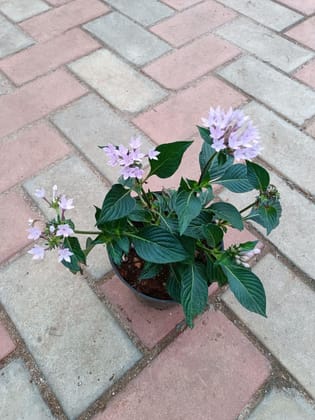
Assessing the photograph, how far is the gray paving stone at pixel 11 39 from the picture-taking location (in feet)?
6.80

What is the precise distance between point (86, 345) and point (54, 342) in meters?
0.10

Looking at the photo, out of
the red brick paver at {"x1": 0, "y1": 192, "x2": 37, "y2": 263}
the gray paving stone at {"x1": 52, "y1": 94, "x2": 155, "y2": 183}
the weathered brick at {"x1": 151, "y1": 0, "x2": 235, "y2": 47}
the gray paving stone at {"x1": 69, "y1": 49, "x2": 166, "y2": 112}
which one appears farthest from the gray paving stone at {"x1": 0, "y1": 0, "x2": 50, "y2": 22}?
the red brick paver at {"x1": 0, "y1": 192, "x2": 37, "y2": 263}

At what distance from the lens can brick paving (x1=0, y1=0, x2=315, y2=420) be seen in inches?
46.1

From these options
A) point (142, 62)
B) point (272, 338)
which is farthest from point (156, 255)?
point (142, 62)

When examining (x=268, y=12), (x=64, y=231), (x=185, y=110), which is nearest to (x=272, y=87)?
(x=185, y=110)

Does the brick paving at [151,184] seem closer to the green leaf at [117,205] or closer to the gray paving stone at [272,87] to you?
the gray paving stone at [272,87]

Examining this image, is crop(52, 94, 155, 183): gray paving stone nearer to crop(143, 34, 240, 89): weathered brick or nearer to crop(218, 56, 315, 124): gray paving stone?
crop(143, 34, 240, 89): weathered brick

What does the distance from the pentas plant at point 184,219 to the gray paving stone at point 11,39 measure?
1.45 m

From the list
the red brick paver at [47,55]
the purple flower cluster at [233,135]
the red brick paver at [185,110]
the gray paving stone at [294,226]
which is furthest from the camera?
the red brick paver at [47,55]

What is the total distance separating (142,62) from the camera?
201cm

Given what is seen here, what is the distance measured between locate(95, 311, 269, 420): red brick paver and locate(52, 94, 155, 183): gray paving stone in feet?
2.38

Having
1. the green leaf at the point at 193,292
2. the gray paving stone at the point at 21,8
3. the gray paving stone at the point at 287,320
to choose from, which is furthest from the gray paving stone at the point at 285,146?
the gray paving stone at the point at 21,8

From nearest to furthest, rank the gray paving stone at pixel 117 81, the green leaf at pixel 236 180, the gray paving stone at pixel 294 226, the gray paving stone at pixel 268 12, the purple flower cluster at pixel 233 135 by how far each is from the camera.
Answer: the purple flower cluster at pixel 233 135 < the green leaf at pixel 236 180 < the gray paving stone at pixel 294 226 < the gray paving stone at pixel 117 81 < the gray paving stone at pixel 268 12

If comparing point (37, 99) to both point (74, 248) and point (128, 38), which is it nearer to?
point (128, 38)
